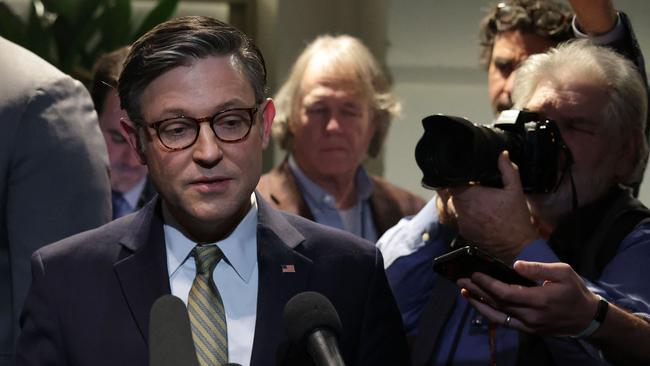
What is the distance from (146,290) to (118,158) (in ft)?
7.69

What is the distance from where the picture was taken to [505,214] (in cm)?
216

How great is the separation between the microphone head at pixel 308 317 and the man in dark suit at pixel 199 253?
300 millimetres

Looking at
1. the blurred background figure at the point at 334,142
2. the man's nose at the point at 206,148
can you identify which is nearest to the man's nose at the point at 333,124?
the blurred background figure at the point at 334,142

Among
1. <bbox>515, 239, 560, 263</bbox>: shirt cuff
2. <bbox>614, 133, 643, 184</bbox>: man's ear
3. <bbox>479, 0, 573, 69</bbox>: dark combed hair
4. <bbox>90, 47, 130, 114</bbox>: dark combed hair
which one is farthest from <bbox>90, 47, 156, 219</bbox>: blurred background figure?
<bbox>515, 239, 560, 263</bbox>: shirt cuff

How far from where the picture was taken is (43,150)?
7.22ft

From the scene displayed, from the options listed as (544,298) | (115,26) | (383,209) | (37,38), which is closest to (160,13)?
(115,26)

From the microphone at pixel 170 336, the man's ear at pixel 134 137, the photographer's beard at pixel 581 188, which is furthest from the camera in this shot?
the photographer's beard at pixel 581 188

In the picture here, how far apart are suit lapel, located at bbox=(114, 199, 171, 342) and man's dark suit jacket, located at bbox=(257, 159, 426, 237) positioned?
178 centimetres

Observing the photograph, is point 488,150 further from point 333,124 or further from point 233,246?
point 333,124

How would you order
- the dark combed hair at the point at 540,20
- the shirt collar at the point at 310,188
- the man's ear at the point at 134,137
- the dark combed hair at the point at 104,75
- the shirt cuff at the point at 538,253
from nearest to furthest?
the man's ear at the point at 134,137, the shirt cuff at the point at 538,253, the dark combed hair at the point at 540,20, the shirt collar at the point at 310,188, the dark combed hair at the point at 104,75

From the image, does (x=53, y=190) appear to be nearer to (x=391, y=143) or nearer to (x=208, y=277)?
(x=208, y=277)

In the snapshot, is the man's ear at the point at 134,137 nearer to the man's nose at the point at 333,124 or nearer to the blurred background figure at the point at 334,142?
the blurred background figure at the point at 334,142

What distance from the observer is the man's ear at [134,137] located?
1.87 meters

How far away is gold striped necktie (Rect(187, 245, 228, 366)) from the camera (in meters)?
1.77
